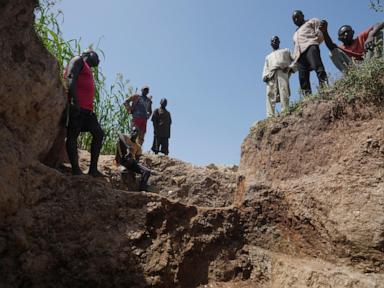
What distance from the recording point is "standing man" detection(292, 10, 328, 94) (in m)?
5.65

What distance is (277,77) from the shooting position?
643 centimetres

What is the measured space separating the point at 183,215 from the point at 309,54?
308 cm

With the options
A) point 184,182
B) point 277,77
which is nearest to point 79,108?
point 184,182

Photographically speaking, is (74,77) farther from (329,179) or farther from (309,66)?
(309,66)

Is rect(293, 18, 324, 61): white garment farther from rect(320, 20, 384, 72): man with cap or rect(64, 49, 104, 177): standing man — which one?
rect(64, 49, 104, 177): standing man

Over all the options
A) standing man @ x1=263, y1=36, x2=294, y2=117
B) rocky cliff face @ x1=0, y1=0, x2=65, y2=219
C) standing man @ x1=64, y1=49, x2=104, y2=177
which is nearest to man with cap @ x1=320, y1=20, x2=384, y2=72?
standing man @ x1=263, y1=36, x2=294, y2=117

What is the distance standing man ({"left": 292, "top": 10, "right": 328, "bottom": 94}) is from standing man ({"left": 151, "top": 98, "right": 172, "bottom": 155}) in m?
4.11

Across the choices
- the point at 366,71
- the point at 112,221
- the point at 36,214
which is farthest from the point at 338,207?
the point at 36,214

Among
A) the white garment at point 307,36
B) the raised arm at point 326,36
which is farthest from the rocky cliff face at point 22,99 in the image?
the raised arm at point 326,36

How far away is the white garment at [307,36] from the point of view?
19.2ft

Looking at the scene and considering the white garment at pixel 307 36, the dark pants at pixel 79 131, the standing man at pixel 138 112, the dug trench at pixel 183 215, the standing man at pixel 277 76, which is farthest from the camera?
the standing man at pixel 138 112

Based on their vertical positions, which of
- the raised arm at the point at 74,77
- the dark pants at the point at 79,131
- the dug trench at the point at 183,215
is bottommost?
the dug trench at the point at 183,215

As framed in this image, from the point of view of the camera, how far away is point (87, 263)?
378 cm

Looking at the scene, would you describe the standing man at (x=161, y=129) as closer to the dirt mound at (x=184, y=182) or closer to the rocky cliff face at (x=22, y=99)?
the dirt mound at (x=184, y=182)
